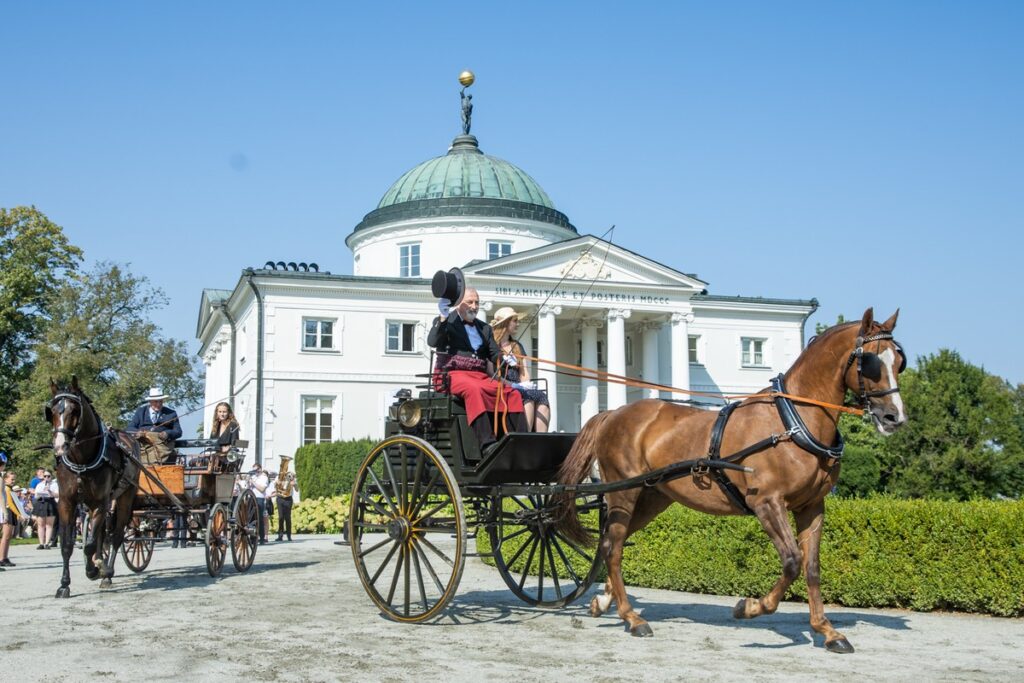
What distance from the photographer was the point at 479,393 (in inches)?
369

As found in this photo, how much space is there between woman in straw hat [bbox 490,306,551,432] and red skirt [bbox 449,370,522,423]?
0.63 feet

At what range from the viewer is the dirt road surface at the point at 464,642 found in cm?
716

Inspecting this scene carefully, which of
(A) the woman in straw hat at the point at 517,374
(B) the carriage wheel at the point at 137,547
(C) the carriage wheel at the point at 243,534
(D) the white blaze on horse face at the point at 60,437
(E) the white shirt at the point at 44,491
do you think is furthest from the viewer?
(E) the white shirt at the point at 44,491

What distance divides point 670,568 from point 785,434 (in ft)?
16.8

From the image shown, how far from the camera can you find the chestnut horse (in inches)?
476

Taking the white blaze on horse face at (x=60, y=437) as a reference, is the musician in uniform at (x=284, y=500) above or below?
below

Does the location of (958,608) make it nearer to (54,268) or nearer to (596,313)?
(596,313)

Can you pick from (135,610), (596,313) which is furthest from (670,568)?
(596,313)

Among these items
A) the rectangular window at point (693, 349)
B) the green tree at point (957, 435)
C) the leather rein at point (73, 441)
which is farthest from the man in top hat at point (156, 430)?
the rectangular window at point (693, 349)

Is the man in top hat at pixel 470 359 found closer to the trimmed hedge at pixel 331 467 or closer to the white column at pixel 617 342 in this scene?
the trimmed hedge at pixel 331 467

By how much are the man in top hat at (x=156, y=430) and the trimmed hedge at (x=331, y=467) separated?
835 inches

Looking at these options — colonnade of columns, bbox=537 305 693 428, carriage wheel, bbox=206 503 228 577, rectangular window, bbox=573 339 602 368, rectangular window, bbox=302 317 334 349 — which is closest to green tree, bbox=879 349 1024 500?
colonnade of columns, bbox=537 305 693 428

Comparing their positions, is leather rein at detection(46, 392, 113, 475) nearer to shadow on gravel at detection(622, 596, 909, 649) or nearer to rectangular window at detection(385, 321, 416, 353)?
shadow on gravel at detection(622, 596, 909, 649)

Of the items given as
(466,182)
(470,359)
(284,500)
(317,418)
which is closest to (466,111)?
(466,182)
